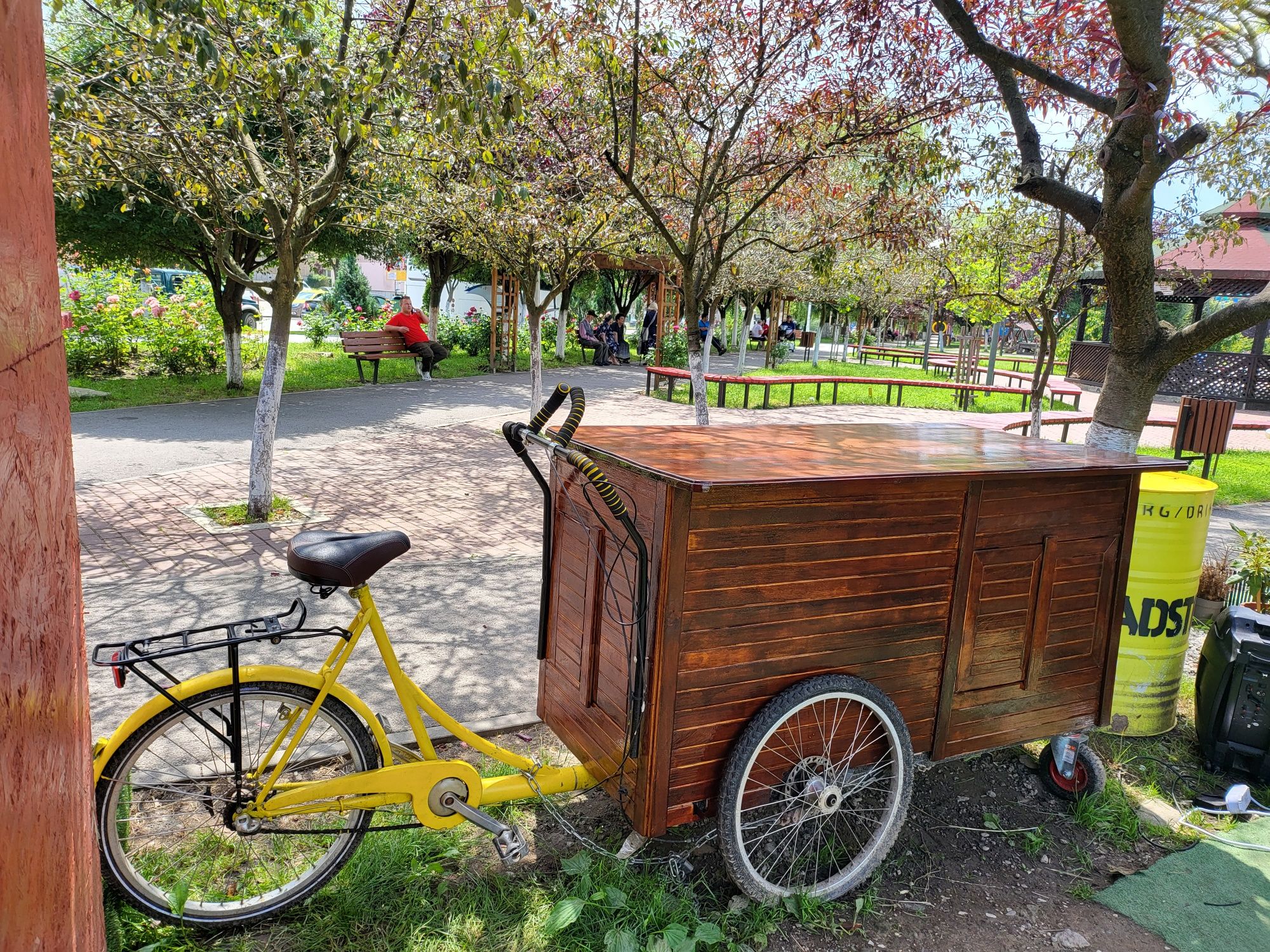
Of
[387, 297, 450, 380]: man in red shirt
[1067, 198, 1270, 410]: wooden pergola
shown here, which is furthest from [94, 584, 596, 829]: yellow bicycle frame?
[1067, 198, 1270, 410]: wooden pergola

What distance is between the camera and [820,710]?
119 inches

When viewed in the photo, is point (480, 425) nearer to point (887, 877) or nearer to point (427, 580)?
point (427, 580)

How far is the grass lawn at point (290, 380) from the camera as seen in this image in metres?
13.3

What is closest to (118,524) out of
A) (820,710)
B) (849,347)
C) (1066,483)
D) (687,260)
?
(687,260)

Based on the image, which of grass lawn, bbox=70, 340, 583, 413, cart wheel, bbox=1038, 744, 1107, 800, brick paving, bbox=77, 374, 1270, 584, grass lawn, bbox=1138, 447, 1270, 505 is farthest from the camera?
grass lawn, bbox=70, 340, 583, 413

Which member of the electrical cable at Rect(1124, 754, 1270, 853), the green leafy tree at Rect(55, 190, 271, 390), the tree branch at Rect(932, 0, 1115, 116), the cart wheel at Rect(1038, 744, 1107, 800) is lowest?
the electrical cable at Rect(1124, 754, 1270, 853)

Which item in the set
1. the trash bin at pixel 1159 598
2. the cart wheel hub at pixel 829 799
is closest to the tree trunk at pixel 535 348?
the trash bin at pixel 1159 598

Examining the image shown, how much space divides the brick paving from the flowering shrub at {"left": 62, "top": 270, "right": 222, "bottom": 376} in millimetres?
6195

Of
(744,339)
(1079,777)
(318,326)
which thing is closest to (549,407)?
(1079,777)

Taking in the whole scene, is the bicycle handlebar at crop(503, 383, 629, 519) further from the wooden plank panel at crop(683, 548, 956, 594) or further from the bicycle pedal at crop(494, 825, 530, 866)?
the bicycle pedal at crop(494, 825, 530, 866)

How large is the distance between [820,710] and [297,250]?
19.9 ft

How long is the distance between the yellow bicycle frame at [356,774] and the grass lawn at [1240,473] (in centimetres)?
910

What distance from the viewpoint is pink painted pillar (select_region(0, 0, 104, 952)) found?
0.68 metres

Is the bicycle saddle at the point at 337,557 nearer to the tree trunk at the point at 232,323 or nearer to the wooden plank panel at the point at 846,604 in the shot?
the wooden plank panel at the point at 846,604
